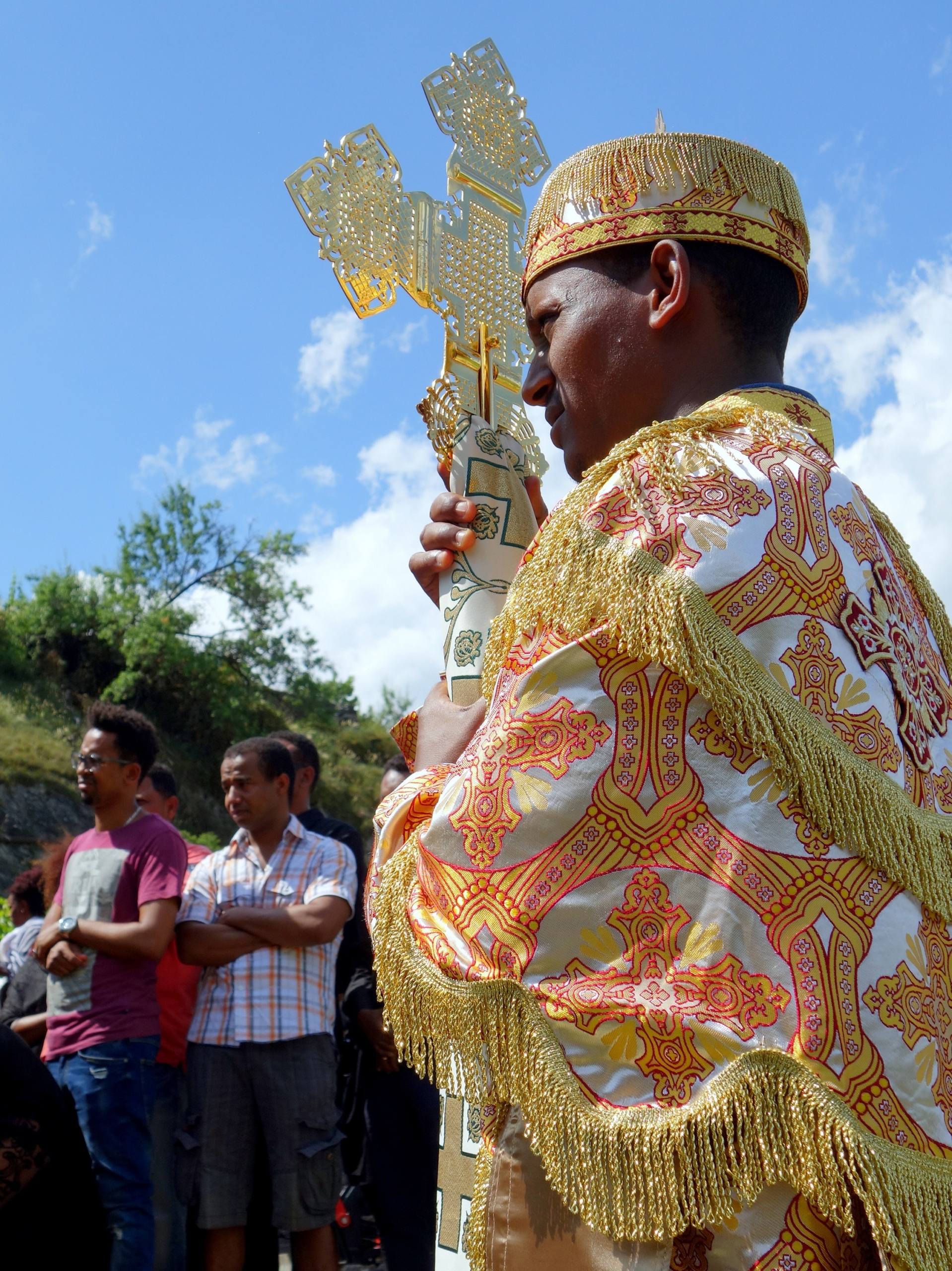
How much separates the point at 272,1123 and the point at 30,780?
16.5 m

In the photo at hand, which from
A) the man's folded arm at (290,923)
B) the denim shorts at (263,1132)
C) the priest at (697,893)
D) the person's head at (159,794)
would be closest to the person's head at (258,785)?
the man's folded arm at (290,923)

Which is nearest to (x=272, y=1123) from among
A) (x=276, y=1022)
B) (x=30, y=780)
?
(x=276, y=1022)

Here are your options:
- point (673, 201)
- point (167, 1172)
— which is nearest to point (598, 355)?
point (673, 201)

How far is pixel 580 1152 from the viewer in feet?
4.51

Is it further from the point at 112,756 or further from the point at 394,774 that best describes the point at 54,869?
the point at 394,774

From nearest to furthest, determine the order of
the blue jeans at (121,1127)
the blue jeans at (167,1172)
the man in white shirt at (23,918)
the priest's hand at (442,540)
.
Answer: the priest's hand at (442,540) < the blue jeans at (121,1127) < the blue jeans at (167,1172) < the man in white shirt at (23,918)

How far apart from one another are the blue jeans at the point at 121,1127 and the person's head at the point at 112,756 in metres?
0.98

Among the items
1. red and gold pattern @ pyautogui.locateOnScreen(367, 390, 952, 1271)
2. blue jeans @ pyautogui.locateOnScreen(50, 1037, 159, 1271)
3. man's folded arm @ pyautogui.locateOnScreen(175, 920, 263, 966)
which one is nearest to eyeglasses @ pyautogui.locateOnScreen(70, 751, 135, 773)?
man's folded arm @ pyautogui.locateOnScreen(175, 920, 263, 966)

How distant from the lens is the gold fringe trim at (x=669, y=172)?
6.25ft

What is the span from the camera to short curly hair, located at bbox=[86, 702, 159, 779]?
5.13 meters

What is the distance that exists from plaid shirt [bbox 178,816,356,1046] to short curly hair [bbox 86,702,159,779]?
53cm

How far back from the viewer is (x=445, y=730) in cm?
197

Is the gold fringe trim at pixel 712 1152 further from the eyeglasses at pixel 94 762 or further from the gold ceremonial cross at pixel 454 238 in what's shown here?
the eyeglasses at pixel 94 762

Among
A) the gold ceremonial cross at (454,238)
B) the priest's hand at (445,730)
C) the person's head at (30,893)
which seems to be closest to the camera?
the priest's hand at (445,730)
